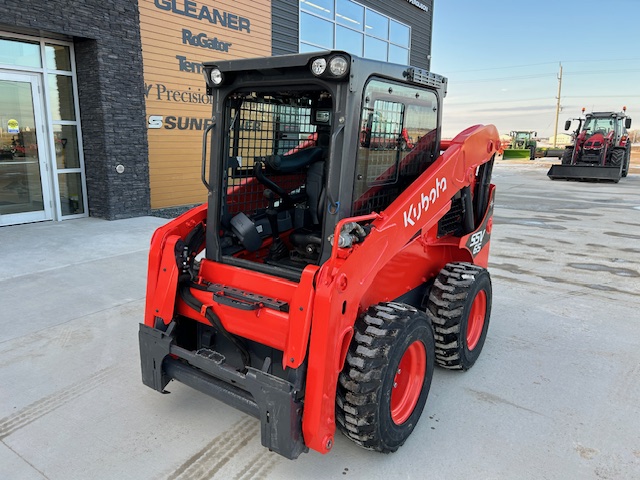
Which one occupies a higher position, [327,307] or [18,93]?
[18,93]

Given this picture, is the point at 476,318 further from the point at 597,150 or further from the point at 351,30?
the point at 597,150

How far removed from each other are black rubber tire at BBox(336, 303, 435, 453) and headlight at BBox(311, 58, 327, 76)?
4.30 feet

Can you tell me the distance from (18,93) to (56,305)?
4.93 m

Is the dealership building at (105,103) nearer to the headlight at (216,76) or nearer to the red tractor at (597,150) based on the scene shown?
the headlight at (216,76)

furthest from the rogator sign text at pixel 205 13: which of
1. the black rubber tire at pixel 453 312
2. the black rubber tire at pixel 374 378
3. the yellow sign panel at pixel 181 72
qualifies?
the black rubber tire at pixel 374 378

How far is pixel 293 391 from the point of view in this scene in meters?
2.31

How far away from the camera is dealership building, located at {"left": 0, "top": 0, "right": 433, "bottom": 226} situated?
7728mm

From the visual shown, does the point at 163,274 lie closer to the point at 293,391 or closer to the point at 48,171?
the point at 293,391

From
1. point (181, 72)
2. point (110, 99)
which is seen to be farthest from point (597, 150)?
point (110, 99)

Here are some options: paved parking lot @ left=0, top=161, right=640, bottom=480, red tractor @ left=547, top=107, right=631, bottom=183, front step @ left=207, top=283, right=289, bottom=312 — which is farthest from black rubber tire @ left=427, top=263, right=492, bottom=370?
red tractor @ left=547, top=107, right=631, bottom=183

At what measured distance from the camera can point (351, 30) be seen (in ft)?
46.7

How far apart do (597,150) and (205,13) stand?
16039mm

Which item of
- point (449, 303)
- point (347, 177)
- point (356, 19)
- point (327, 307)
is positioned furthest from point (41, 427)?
point (356, 19)

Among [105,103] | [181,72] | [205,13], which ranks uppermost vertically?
[205,13]
